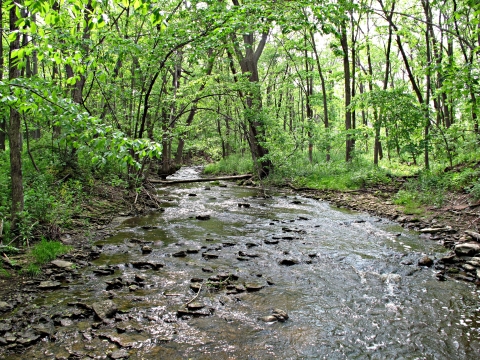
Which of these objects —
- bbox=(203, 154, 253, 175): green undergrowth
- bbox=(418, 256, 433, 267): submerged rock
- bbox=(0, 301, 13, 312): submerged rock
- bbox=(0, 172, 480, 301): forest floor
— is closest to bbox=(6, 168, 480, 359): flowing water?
bbox=(418, 256, 433, 267): submerged rock

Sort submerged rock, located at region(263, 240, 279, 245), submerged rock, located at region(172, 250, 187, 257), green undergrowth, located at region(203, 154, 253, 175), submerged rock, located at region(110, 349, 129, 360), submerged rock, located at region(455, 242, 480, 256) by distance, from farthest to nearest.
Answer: green undergrowth, located at region(203, 154, 253, 175)
submerged rock, located at region(263, 240, 279, 245)
submerged rock, located at region(172, 250, 187, 257)
submerged rock, located at region(455, 242, 480, 256)
submerged rock, located at region(110, 349, 129, 360)

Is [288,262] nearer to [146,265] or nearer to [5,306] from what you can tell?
[146,265]

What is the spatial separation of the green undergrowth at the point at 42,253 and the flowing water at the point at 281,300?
0.86m

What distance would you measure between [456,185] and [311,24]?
7.40 m

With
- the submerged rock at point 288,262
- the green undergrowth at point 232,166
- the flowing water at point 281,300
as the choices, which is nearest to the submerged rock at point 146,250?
the flowing water at point 281,300

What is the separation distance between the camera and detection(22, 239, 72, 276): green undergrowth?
18.6ft

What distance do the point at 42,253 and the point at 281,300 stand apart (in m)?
4.81

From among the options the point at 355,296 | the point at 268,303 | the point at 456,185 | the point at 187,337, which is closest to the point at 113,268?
the point at 187,337

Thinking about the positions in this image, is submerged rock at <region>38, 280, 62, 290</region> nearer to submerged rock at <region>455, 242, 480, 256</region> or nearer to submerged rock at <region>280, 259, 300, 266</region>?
submerged rock at <region>280, 259, 300, 266</region>

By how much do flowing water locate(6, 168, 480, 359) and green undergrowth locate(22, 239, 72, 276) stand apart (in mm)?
856

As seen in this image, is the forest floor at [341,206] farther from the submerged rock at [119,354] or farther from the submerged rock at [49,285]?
the submerged rock at [119,354]

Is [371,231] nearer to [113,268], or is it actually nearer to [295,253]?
[295,253]

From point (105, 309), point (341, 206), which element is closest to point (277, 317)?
point (105, 309)

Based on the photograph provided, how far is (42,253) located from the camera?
246 inches
